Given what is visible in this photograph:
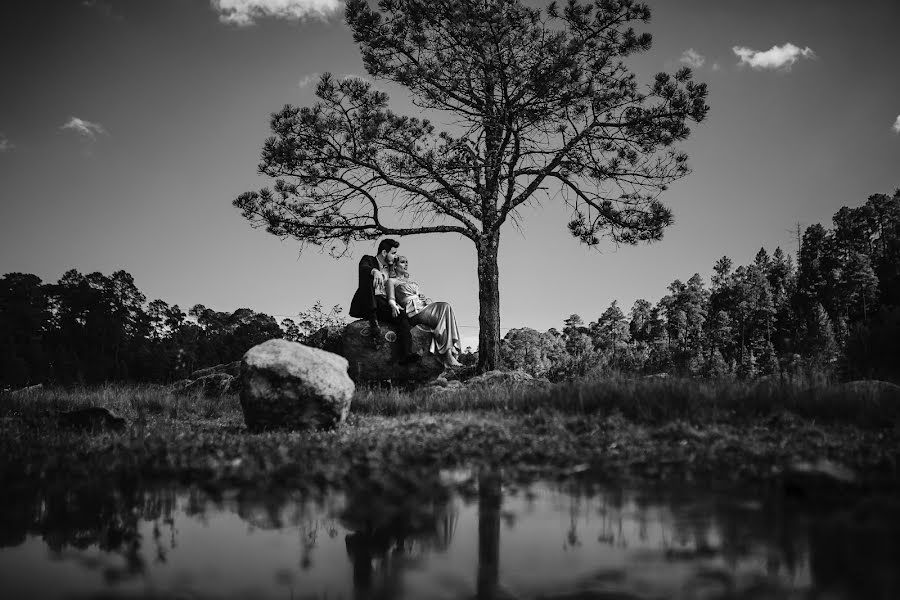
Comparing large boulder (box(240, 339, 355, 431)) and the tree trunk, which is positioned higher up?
the tree trunk

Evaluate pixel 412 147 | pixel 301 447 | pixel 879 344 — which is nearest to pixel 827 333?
pixel 879 344

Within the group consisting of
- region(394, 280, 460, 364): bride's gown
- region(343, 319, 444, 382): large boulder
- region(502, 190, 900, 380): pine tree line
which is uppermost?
region(502, 190, 900, 380): pine tree line

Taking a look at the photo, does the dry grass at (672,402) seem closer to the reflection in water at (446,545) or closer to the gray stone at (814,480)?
the gray stone at (814,480)

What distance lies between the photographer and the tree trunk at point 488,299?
1748 centimetres

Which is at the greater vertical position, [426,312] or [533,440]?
[426,312]

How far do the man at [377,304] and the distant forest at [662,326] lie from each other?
8.50ft

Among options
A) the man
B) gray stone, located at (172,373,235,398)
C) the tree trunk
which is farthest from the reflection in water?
the tree trunk

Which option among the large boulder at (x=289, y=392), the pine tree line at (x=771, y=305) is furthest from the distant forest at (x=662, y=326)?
the large boulder at (x=289, y=392)

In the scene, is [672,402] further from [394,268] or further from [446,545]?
[394,268]

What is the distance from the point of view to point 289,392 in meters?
8.88

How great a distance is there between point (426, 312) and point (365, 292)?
1.74m

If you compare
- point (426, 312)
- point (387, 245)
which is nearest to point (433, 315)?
point (426, 312)

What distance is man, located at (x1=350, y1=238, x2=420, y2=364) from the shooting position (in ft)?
48.9

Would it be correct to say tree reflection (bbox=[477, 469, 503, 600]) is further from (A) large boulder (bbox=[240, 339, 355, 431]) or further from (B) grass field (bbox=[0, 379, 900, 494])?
(A) large boulder (bbox=[240, 339, 355, 431])
